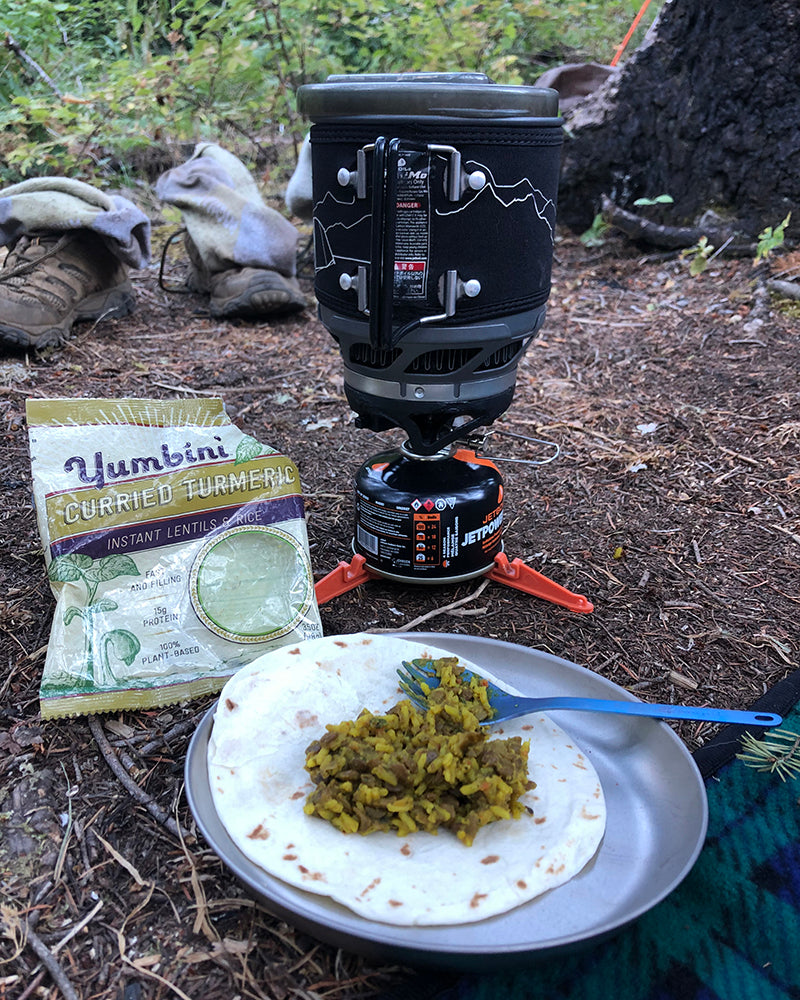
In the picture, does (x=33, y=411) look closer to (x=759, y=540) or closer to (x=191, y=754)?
(x=191, y=754)

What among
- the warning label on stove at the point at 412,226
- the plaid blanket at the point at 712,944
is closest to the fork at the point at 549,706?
the plaid blanket at the point at 712,944

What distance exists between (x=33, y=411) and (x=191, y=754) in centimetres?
78

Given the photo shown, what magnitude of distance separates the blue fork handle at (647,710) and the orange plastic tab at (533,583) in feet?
1.87

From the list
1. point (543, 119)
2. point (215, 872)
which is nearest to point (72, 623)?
point (215, 872)

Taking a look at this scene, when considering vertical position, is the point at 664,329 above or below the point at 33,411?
below

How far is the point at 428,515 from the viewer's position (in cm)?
177

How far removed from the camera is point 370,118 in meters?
1.47

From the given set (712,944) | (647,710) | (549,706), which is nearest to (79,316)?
(549,706)

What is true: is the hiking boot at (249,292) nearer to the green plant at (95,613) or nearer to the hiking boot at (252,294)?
the hiking boot at (252,294)

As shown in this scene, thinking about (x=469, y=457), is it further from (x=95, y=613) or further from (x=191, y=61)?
(x=191, y=61)

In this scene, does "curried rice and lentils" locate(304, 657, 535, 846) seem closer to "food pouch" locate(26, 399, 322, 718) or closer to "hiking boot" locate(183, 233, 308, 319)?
"food pouch" locate(26, 399, 322, 718)

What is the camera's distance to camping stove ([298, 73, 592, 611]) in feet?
4.82

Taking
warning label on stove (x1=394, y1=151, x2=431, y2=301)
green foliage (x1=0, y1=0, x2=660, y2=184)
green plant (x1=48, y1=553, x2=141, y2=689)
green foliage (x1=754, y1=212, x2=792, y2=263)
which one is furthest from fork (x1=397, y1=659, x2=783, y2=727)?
green foliage (x1=0, y1=0, x2=660, y2=184)

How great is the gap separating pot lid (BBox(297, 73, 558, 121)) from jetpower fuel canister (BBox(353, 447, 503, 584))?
0.73 meters
